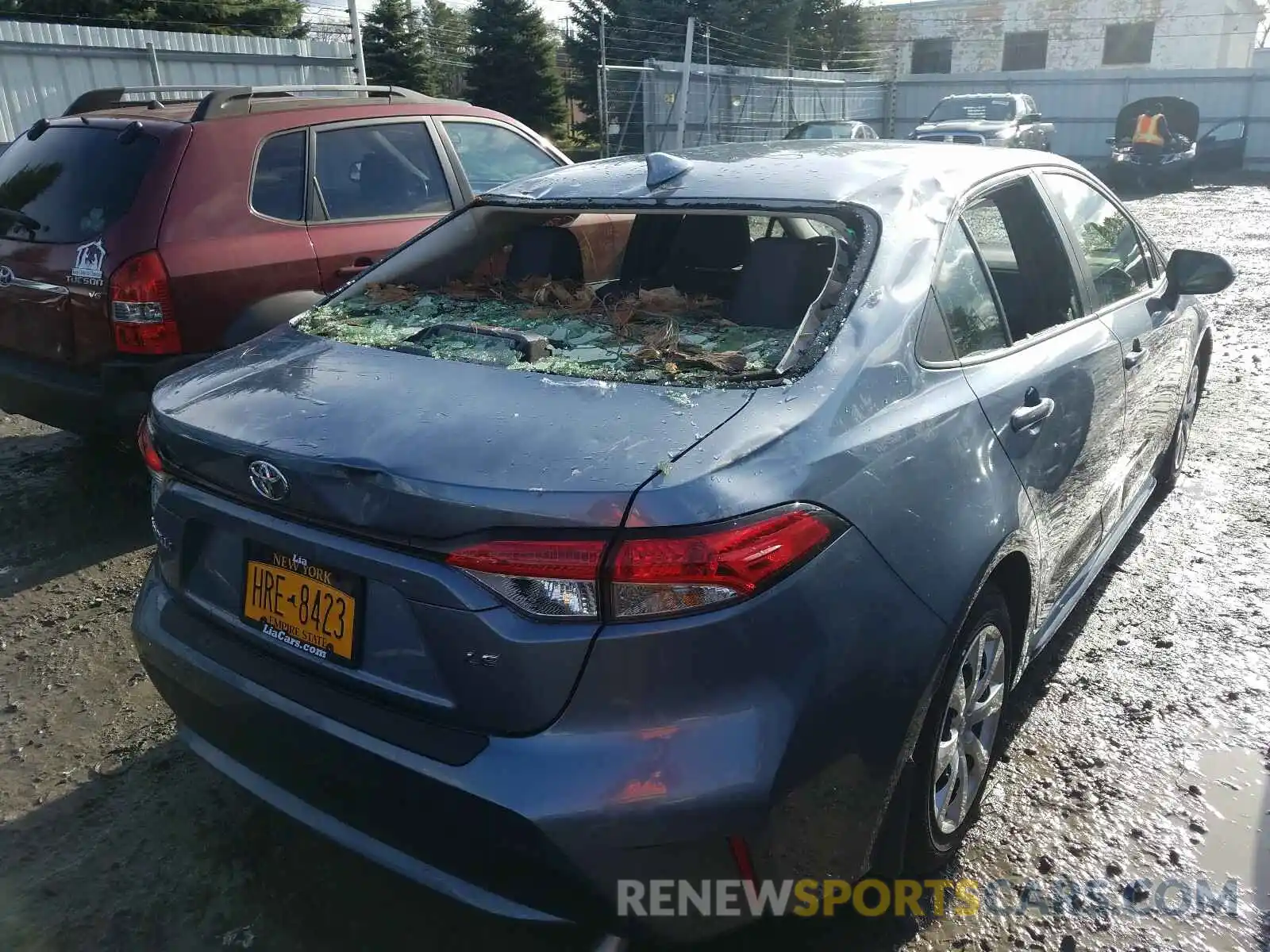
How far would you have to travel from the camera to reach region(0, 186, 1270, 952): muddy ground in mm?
2354

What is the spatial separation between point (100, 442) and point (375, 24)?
19991 mm

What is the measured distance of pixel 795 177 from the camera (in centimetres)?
274

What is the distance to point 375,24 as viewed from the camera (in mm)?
22578

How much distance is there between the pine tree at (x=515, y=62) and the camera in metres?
23.6

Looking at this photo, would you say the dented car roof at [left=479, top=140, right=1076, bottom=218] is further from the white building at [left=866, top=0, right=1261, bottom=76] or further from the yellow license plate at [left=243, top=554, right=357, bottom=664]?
the white building at [left=866, top=0, right=1261, bottom=76]

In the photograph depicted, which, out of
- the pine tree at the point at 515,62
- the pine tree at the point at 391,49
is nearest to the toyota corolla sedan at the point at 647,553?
the pine tree at the point at 391,49

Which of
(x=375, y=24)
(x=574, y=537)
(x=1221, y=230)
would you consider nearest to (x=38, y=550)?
(x=574, y=537)

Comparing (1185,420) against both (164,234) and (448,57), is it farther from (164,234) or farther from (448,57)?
(448,57)

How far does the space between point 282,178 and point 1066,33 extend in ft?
125

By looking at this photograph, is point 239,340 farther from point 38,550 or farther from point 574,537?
point 574,537

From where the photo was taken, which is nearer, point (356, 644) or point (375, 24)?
point (356, 644)

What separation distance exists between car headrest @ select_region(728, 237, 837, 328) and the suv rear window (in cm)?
294

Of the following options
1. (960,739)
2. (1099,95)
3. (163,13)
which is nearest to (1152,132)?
(1099,95)

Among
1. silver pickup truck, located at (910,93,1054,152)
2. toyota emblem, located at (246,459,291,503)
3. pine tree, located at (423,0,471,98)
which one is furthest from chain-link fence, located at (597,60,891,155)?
toyota emblem, located at (246,459,291,503)
